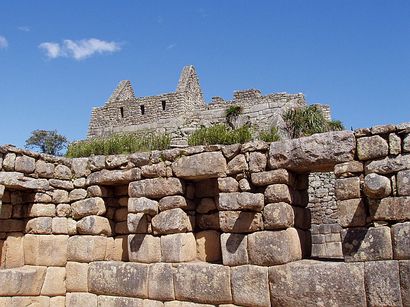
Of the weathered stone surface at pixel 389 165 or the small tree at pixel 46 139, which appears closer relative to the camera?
the weathered stone surface at pixel 389 165

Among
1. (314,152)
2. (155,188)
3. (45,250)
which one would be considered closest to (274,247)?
(314,152)

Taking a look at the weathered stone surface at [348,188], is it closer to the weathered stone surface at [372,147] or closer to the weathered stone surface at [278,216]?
the weathered stone surface at [372,147]

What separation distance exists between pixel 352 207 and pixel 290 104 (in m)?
12.8

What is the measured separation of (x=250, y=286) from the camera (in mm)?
6336

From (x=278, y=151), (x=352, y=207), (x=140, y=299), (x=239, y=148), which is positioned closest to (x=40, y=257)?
(x=140, y=299)

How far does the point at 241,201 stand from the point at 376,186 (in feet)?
6.12

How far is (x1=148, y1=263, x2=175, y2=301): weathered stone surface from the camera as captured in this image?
274 inches

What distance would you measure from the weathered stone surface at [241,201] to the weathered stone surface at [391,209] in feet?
4.87

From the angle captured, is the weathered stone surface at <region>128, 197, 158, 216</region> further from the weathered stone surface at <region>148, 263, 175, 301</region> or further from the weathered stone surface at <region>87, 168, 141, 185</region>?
the weathered stone surface at <region>148, 263, 175, 301</region>

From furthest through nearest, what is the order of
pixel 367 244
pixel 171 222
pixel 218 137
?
pixel 218 137 < pixel 171 222 < pixel 367 244

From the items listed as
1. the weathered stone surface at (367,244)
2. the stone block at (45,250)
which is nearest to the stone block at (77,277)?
the stone block at (45,250)

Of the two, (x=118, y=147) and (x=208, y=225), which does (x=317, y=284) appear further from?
(x=118, y=147)

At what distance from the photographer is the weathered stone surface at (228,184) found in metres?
6.73

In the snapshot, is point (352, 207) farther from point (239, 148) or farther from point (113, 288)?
point (113, 288)
